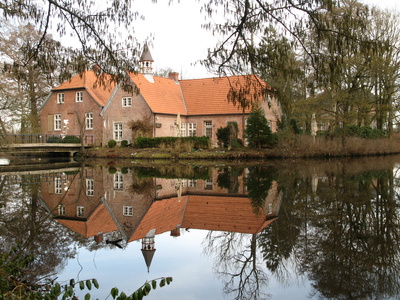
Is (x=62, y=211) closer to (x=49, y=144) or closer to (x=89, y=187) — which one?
(x=89, y=187)

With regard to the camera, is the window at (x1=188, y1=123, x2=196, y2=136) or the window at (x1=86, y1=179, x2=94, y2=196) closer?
the window at (x1=86, y1=179, x2=94, y2=196)

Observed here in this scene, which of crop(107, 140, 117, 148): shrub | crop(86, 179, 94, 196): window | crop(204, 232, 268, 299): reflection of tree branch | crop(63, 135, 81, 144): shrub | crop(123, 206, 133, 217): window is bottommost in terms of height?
crop(204, 232, 268, 299): reflection of tree branch

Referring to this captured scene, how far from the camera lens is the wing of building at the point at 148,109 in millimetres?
33578

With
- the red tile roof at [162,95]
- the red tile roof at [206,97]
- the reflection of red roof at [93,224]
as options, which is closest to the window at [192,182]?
the reflection of red roof at [93,224]

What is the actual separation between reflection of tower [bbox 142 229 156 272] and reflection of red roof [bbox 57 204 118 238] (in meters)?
0.86

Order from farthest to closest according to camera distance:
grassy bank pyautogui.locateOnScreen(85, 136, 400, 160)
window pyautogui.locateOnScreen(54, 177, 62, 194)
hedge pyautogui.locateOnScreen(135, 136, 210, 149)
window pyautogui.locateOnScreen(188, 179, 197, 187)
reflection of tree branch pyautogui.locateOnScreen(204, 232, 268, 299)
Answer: hedge pyautogui.locateOnScreen(135, 136, 210, 149) → grassy bank pyautogui.locateOnScreen(85, 136, 400, 160) → window pyautogui.locateOnScreen(188, 179, 197, 187) → window pyautogui.locateOnScreen(54, 177, 62, 194) → reflection of tree branch pyautogui.locateOnScreen(204, 232, 268, 299)

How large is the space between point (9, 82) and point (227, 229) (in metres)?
28.7

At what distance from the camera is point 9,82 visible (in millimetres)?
30891

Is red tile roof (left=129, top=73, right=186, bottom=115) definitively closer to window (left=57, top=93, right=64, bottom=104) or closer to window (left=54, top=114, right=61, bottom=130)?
window (left=57, top=93, right=64, bottom=104)

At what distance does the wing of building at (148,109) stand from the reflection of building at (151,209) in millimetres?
18643

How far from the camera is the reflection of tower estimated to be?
5.60m

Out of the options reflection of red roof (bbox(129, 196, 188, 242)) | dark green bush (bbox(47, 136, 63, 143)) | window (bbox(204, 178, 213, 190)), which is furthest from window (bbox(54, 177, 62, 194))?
dark green bush (bbox(47, 136, 63, 143))

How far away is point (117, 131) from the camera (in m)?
35.2

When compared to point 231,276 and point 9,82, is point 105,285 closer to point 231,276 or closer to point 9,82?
point 231,276
